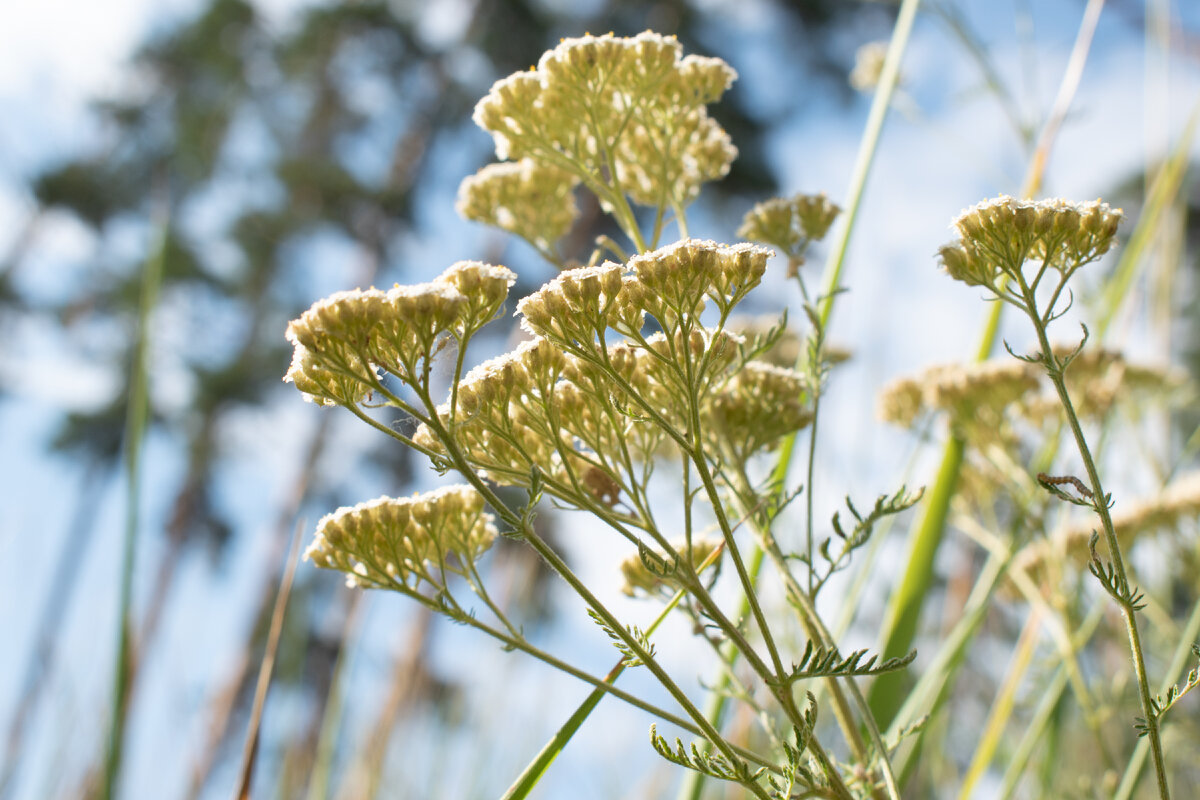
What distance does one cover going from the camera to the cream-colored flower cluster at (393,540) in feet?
2.22

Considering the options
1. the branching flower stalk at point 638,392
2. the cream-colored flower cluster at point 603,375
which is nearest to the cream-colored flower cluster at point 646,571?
the branching flower stalk at point 638,392

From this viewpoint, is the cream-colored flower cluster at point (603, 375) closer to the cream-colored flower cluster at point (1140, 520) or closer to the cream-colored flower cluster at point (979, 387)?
the cream-colored flower cluster at point (979, 387)

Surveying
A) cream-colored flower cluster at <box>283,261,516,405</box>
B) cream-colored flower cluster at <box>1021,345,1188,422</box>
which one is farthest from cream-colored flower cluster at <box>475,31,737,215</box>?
cream-colored flower cluster at <box>1021,345,1188,422</box>

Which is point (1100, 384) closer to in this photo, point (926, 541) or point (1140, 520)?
point (1140, 520)

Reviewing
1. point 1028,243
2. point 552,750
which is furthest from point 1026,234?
point 552,750

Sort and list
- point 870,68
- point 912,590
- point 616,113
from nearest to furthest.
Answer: point 616,113, point 912,590, point 870,68

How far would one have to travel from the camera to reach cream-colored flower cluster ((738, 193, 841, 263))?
0.85 metres

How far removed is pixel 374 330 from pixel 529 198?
465mm

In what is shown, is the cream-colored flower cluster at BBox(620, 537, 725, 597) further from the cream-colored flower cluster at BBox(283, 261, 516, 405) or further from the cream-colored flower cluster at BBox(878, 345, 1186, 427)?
the cream-colored flower cluster at BBox(878, 345, 1186, 427)

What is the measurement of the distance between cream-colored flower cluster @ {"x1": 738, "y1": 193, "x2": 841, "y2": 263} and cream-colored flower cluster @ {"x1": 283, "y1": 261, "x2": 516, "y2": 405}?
1.20 feet

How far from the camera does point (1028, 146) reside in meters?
1.31

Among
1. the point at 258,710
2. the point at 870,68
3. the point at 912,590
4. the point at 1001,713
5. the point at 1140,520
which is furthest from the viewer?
the point at 870,68

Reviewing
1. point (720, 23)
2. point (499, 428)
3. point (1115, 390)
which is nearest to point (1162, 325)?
point (1115, 390)

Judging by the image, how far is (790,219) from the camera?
2.82ft
